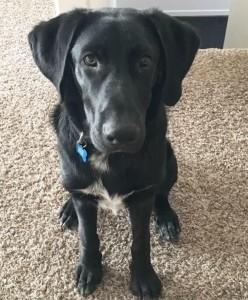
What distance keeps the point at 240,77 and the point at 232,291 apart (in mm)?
999

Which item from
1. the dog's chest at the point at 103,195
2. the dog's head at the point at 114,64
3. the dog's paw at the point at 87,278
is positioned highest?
the dog's head at the point at 114,64

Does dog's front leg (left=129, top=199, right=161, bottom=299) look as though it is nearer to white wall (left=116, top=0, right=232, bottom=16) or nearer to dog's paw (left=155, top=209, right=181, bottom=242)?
dog's paw (left=155, top=209, right=181, bottom=242)

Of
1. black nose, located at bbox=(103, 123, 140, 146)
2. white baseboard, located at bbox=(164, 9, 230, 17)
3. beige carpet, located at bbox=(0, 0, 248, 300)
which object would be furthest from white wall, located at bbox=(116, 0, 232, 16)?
black nose, located at bbox=(103, 123, 140, 146)

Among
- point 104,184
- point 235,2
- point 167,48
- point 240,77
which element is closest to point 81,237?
point 104,184

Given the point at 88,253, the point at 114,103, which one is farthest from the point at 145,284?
the point at 114,103

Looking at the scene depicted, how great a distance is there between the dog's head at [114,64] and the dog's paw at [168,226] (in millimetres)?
455

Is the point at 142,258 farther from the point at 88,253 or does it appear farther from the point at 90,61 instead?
the point at 90,61

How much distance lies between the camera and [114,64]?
38.5 inches

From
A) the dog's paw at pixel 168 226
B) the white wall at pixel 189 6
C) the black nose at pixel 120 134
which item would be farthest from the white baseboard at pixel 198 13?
the black nose at pixel 120 134

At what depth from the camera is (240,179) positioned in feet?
5.19

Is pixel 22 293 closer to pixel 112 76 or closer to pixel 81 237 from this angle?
pixel 81 237

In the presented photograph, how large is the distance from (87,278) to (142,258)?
0.16m

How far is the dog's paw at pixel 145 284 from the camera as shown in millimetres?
1264

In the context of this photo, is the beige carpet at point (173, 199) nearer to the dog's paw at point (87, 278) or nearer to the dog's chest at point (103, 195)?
the dog's paw at point (87, 278)
